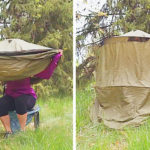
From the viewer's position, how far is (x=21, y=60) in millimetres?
2244

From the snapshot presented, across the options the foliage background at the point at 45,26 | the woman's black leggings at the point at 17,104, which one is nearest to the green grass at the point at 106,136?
the woman's black leggings at the point at 17,104

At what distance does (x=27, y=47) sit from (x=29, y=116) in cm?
67

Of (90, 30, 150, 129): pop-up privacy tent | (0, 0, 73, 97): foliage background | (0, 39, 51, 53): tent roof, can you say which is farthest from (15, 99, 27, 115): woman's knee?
(0, 0, 73, 97): foliage background

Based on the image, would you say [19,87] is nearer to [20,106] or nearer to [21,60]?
[20,106]

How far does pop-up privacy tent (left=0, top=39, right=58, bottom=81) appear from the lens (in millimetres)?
2225

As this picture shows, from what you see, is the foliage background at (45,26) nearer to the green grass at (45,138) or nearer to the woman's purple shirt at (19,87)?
the green grass at (45,138)

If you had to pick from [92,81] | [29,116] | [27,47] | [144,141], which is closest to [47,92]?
[92,81]

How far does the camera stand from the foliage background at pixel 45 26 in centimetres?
394

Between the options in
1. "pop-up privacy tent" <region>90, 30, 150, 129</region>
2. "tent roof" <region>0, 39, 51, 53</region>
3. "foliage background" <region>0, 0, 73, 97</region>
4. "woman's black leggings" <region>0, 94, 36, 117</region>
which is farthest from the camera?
"foliage background" <region>0, 0, 73, 97</region>

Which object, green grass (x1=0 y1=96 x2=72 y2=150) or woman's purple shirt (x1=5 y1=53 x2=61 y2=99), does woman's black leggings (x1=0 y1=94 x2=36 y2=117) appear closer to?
woman's purple shirt (x1=5 y1=53 x2=61 y2=99)

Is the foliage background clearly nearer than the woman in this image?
No

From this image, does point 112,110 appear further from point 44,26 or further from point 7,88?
point 44,26

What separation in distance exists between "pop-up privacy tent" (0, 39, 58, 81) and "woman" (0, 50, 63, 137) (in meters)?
0.12

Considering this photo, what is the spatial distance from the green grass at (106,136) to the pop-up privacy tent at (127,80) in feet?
0.33
